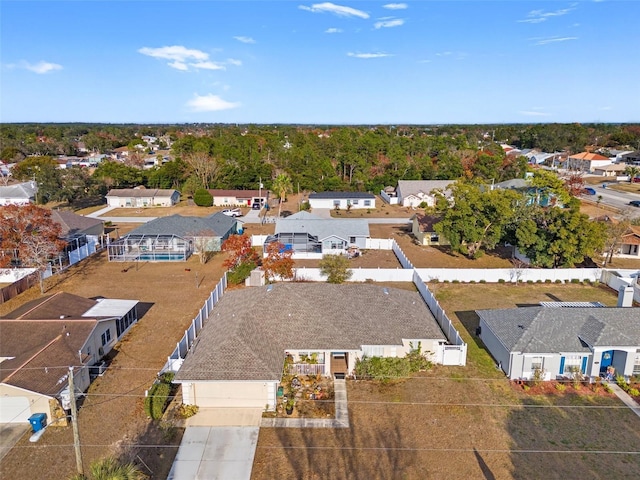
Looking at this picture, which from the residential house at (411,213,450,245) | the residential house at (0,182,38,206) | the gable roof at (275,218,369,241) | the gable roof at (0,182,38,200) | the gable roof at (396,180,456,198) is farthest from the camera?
the gable roof at (396,180,456,198)

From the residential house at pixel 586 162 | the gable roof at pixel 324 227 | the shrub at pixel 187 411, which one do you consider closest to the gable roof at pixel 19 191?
the gable roof at pixel 324 227

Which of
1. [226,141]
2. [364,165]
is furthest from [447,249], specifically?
[226,141]

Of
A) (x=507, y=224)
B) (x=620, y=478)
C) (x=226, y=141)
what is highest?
(x=226, y=141)

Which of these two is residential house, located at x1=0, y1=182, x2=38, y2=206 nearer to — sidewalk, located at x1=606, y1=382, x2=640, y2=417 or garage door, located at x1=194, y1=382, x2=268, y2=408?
garage door, located at x1=194, y1=382, x2=268, y2=408

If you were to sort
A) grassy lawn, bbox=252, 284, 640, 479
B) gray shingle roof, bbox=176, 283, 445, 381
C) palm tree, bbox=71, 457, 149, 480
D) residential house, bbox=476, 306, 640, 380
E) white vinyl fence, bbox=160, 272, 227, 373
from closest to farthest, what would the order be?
palm tree, bbox=71, 457, 149, 480 → grassy lawn, bbox=252, 284, 640, 479 → gray shingle roof, bbox=176, 283, 445, 381 → white vinyl fence, bbox=160, 272, 227, 373 → residential house, bbox=476, 306, 640, 380

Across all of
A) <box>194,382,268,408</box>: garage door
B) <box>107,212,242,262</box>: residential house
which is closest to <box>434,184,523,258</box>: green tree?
<box>107,212,242,262</box>: residential house

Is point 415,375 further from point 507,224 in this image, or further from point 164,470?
point 507,224

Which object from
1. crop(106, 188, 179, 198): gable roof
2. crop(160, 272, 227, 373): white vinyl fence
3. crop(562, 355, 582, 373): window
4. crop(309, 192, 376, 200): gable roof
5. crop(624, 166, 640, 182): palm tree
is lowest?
crop(562, 355, 582, 373): window

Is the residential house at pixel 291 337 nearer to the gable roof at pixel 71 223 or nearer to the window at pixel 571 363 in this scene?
the window at pixel 571 363
